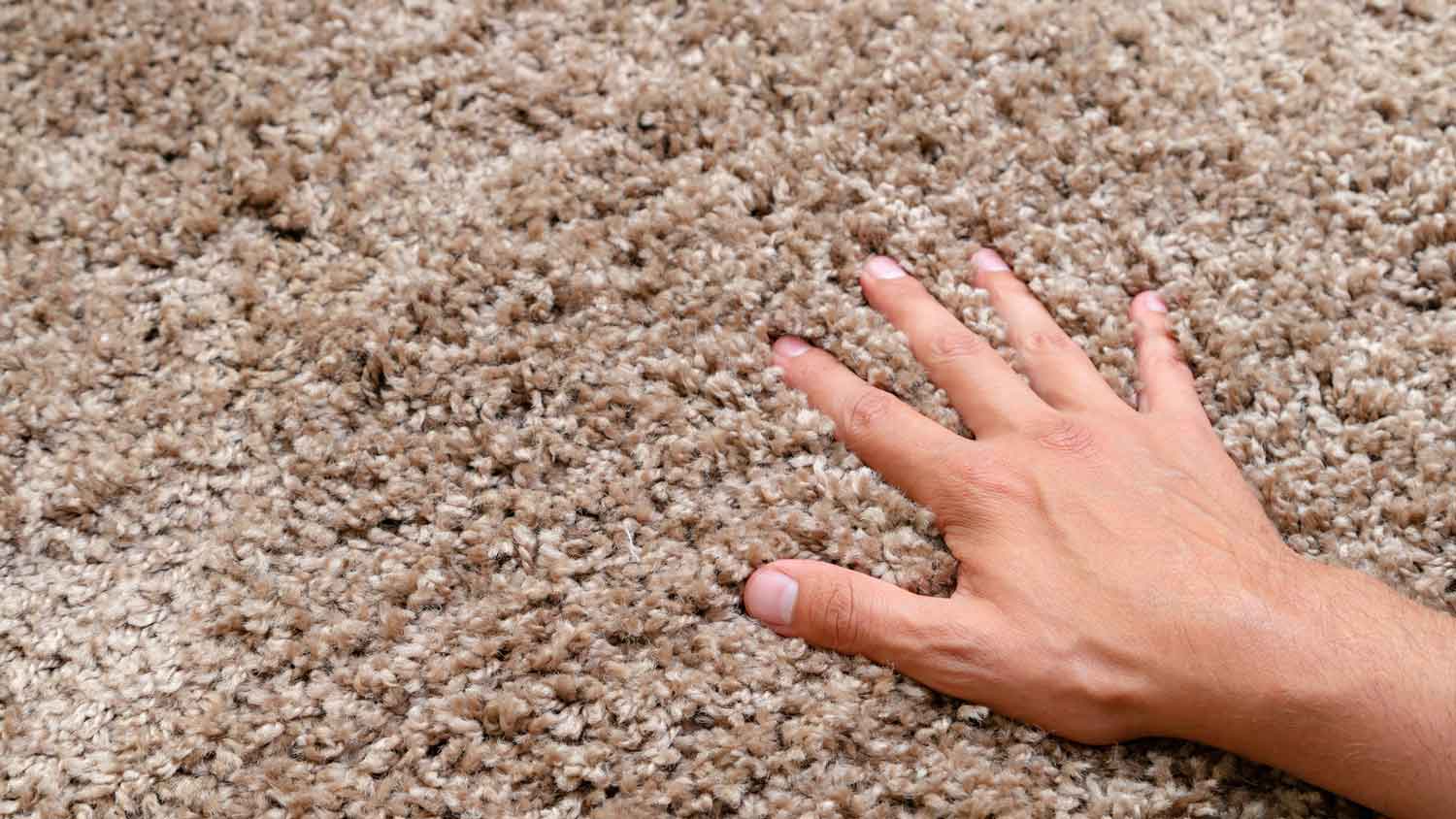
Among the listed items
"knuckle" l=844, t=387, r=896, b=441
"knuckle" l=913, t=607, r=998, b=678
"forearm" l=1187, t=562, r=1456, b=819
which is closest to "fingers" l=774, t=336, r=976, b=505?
"knuckle" l=844, t=387, r=896, b=441

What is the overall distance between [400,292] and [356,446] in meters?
0.15

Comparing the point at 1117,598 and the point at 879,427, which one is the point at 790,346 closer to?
the point at 879,427

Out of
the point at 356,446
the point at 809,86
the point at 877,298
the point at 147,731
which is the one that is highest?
the point at 809,86

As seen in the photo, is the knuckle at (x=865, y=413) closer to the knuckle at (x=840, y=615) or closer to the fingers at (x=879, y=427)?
the fingers at (x=879, y=427)

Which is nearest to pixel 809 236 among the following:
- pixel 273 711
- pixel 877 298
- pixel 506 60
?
pixel 877 298

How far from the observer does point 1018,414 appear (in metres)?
0.93

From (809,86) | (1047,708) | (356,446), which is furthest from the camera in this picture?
(809,86)

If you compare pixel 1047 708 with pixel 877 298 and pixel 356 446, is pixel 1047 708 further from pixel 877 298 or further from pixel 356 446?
pixel 356 446

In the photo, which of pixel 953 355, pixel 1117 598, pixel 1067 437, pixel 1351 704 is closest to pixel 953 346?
pixel 953 355

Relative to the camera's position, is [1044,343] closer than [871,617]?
No

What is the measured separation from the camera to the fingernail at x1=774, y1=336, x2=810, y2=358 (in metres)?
0.98

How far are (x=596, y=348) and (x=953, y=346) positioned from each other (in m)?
0.31

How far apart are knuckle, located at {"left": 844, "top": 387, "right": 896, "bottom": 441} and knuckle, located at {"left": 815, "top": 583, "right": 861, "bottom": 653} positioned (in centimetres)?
14

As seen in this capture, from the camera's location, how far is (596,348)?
0.97m
